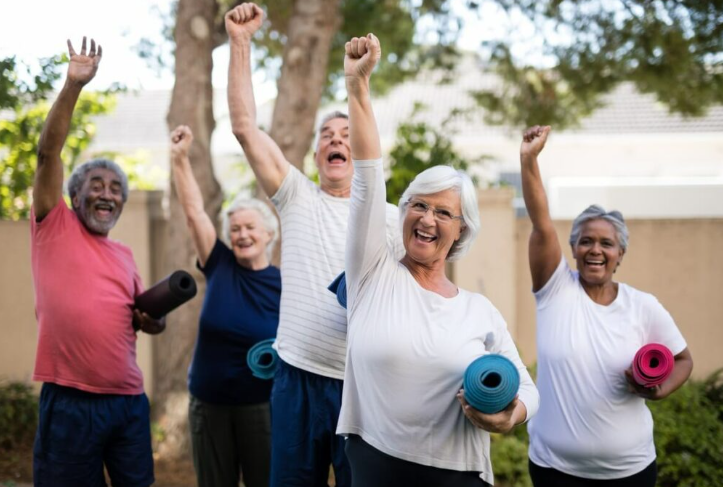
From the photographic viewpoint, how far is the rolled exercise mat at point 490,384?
2.27 metres

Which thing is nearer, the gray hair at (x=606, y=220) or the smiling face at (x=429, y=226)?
the smiling face at (x=429, y=226)

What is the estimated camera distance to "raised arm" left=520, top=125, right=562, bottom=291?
3.47 meters

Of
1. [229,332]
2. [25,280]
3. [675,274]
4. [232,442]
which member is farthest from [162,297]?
[675,274]

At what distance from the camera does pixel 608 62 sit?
29.5 ft

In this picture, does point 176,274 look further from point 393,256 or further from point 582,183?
point 582,183

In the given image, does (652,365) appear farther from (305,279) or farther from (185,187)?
(185,187)

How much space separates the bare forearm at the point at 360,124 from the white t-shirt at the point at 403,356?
4 cm

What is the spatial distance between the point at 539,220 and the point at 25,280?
5.25 meters

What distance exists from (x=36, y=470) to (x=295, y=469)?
3.99 ft

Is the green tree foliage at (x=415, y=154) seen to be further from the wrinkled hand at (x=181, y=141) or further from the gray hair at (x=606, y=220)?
the gray hair at (x=606, y=220)

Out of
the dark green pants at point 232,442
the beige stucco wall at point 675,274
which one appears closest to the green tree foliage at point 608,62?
the beige stucco wall at point 675,274

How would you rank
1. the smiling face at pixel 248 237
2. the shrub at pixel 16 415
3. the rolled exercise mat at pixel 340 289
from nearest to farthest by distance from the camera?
the rolled exercise mat at pixel 340 289, the smiling face at pixel 248 237, the shrub at pixel 16 415

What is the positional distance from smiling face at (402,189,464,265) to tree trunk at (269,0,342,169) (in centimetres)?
368

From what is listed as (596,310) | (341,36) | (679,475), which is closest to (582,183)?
(341,36)
